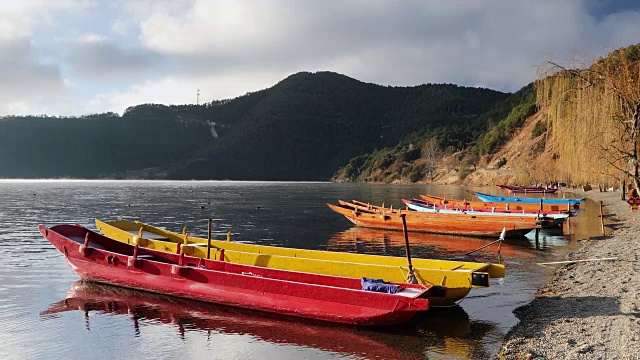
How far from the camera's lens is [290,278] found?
616 inches

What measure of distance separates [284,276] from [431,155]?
168350mm

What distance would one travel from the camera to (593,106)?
26547 millimetres

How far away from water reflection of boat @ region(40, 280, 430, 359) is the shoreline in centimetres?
223

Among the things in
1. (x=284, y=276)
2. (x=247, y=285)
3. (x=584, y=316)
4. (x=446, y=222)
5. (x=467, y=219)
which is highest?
(x=467, y=219)

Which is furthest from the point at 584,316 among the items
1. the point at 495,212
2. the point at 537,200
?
the point at 537,200

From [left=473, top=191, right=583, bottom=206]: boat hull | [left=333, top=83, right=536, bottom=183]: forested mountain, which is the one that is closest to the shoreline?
[left=473, top=191, right=583, bottom=206]: boat hull

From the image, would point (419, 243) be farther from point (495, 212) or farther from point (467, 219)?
point (495, 212)

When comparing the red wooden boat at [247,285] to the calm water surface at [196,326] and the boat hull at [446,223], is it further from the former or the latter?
the boat hull at [446,223]

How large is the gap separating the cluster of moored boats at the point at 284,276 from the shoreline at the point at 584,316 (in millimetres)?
1877

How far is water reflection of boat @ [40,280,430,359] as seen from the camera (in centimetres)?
1257

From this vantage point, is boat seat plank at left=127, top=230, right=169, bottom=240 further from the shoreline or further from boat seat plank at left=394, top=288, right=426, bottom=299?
the shoreline

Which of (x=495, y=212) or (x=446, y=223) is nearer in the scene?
(x=446, y=223)

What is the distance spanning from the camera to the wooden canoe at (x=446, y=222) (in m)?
32.8

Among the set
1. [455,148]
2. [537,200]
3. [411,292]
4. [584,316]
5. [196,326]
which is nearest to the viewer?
[584,316]
